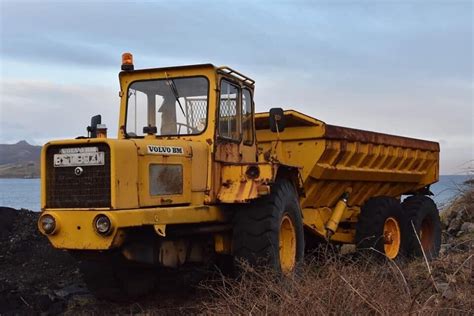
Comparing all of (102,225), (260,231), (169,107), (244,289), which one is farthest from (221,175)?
(244,289)

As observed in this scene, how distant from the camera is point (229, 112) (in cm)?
766

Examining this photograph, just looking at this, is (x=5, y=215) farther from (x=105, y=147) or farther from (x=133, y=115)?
(x=105, y=147)

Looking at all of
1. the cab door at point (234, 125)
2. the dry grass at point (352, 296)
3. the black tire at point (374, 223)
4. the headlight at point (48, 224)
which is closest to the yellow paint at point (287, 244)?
the cab door at point (234, 125)

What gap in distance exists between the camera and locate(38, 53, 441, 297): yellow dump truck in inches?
245

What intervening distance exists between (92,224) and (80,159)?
2.10 feet

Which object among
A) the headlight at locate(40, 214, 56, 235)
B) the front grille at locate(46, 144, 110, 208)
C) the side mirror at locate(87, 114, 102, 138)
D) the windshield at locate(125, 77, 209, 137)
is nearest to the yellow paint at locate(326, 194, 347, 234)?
the windshield at locate(125, 77, 209, 137)

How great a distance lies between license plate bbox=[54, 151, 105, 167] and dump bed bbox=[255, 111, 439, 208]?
3.36m

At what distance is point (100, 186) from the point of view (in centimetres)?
621

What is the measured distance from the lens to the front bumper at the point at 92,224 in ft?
19.8

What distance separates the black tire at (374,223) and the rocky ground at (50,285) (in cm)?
101

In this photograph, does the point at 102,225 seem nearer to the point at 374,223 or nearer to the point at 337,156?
the point at 337,156

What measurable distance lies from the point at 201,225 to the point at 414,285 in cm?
216

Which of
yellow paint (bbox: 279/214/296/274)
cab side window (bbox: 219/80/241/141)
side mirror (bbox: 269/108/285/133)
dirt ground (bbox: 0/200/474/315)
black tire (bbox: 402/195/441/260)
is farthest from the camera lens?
black tire (bbox: 402/195/441/260)

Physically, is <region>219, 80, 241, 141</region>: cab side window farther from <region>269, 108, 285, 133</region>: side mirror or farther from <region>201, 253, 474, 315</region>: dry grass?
<region>201, 253, 474, 315</region>: dry grass
